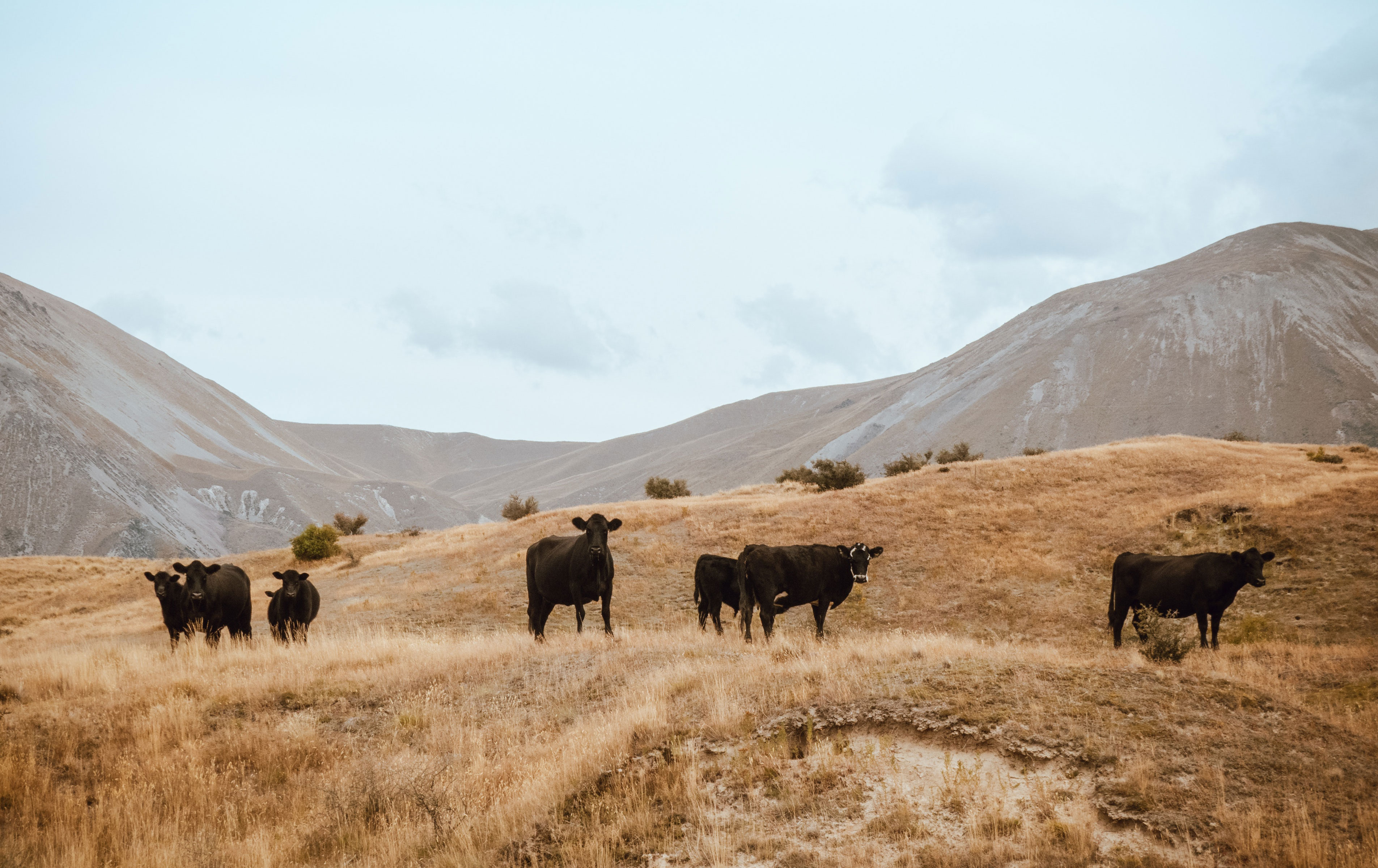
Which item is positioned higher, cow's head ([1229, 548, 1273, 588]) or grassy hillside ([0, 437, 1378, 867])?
cow's head ([1229, 548, 1273, 588])

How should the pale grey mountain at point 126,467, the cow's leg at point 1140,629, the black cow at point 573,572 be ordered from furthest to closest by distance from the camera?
1. the pale grey mountain at point 126,467
2. the black cow at point 573,572
3. the cow's leg at point 1140,629

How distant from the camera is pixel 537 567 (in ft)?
58.5

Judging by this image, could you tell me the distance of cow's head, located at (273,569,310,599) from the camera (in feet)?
63.6

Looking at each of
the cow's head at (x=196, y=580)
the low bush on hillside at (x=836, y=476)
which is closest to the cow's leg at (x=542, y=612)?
the cow's head at (x=196, y=580)

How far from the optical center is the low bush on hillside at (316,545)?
42.7 m

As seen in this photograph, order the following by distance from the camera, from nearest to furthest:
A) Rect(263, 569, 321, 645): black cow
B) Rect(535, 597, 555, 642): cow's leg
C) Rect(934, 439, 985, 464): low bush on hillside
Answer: Rect(535, 597, 555, 642): cow's leg, Rect(263, 569, 321, 645): black cow, Rect(934, 439, 985, 464): low bush on hillside

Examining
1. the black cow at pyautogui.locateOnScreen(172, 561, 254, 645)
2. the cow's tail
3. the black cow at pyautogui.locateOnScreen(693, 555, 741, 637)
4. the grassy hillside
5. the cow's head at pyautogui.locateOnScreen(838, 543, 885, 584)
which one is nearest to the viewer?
the grassy hillside

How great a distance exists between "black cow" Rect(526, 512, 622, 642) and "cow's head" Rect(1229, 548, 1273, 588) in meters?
13.0

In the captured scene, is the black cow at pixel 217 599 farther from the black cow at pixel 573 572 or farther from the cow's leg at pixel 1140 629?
the cow's leg at pixel 1140 629

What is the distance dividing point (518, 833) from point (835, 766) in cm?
295

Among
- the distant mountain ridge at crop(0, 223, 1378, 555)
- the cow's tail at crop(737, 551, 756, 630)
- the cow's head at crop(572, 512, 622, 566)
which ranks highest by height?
the distant mountain ridge at crop(0, 223, 1378, 555)

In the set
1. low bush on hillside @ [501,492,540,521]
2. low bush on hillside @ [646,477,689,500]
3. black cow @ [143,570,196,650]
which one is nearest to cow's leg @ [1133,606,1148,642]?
black cow @ [143,570,196,650]

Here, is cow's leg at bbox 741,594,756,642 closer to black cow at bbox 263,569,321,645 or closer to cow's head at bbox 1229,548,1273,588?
cow's head at bbox 1229,548,1273,588

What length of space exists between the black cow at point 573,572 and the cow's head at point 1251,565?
1296cm
